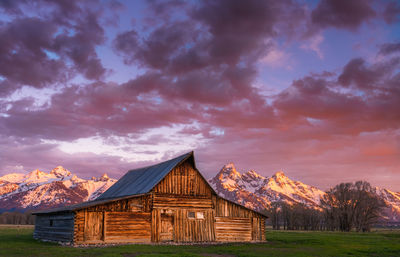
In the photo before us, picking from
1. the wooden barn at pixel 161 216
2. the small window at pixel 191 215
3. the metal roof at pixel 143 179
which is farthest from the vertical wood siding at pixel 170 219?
the metal roof at pixel 143 179

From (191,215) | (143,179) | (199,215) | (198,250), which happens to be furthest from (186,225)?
(198,250)

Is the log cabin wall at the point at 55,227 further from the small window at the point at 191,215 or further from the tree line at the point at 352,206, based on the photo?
the tree line at the point at 352,206

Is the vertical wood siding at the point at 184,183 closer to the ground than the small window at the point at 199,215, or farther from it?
farther from it

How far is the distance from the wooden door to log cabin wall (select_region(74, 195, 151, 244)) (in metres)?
1.47

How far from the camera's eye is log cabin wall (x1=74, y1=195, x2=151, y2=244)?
3434cm

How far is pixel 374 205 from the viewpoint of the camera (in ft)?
334

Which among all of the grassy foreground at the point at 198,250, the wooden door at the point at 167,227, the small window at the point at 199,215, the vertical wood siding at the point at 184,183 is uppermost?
the vertical wood siding at the point at 184,183

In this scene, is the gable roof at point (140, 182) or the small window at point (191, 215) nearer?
the gable roof at point (140, 182)

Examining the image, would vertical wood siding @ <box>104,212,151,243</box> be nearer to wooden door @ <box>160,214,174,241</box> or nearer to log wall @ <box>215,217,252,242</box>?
wooden door @ <box>160,214,174,241</box>

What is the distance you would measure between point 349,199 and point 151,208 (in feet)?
258

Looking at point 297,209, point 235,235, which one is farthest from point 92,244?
point 297,209

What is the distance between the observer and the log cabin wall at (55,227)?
35287 millimetres

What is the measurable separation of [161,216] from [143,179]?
6798mm

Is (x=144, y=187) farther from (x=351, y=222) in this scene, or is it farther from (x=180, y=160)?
(x=351, y=222)
